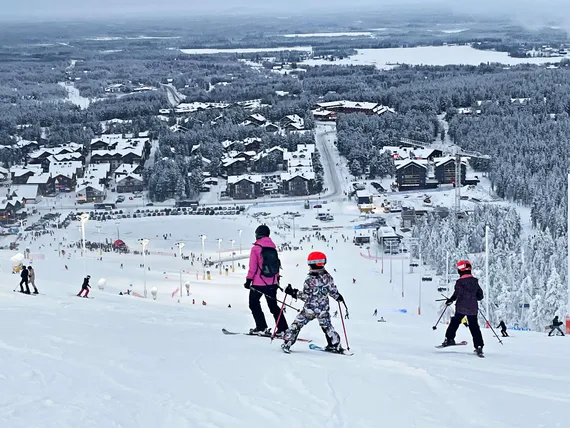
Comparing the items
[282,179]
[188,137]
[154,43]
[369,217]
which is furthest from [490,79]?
[154,43]

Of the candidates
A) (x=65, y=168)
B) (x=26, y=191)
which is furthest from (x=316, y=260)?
(x=65, y=168)

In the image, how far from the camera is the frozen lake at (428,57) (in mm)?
101081

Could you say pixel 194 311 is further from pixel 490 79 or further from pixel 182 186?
pixel 490 79

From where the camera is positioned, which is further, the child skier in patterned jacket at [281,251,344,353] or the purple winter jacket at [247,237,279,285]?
the purple winter jacket at [247,237,279,285]

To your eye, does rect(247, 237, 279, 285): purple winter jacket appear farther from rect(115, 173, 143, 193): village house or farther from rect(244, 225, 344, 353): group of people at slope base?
rect(115, 173, 143, 193): village house

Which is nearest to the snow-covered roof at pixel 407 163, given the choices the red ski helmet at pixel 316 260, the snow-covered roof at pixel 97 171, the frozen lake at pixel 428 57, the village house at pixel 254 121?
the snow-covered roof at pixel 97 171

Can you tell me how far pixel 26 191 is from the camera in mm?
39062

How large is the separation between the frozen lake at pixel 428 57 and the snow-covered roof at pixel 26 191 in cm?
6462

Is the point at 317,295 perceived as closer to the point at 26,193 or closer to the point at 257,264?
the point at 257,264

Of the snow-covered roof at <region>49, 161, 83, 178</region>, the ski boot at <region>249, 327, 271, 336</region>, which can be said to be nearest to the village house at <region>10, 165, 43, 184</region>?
the snow-covered roof at <region>49, 161, 83, 178</region>

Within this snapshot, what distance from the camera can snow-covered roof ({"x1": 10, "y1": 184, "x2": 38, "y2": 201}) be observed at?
38438 mm

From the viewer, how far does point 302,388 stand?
4.48m

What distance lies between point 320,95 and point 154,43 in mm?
85616

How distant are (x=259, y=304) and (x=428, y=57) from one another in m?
108
